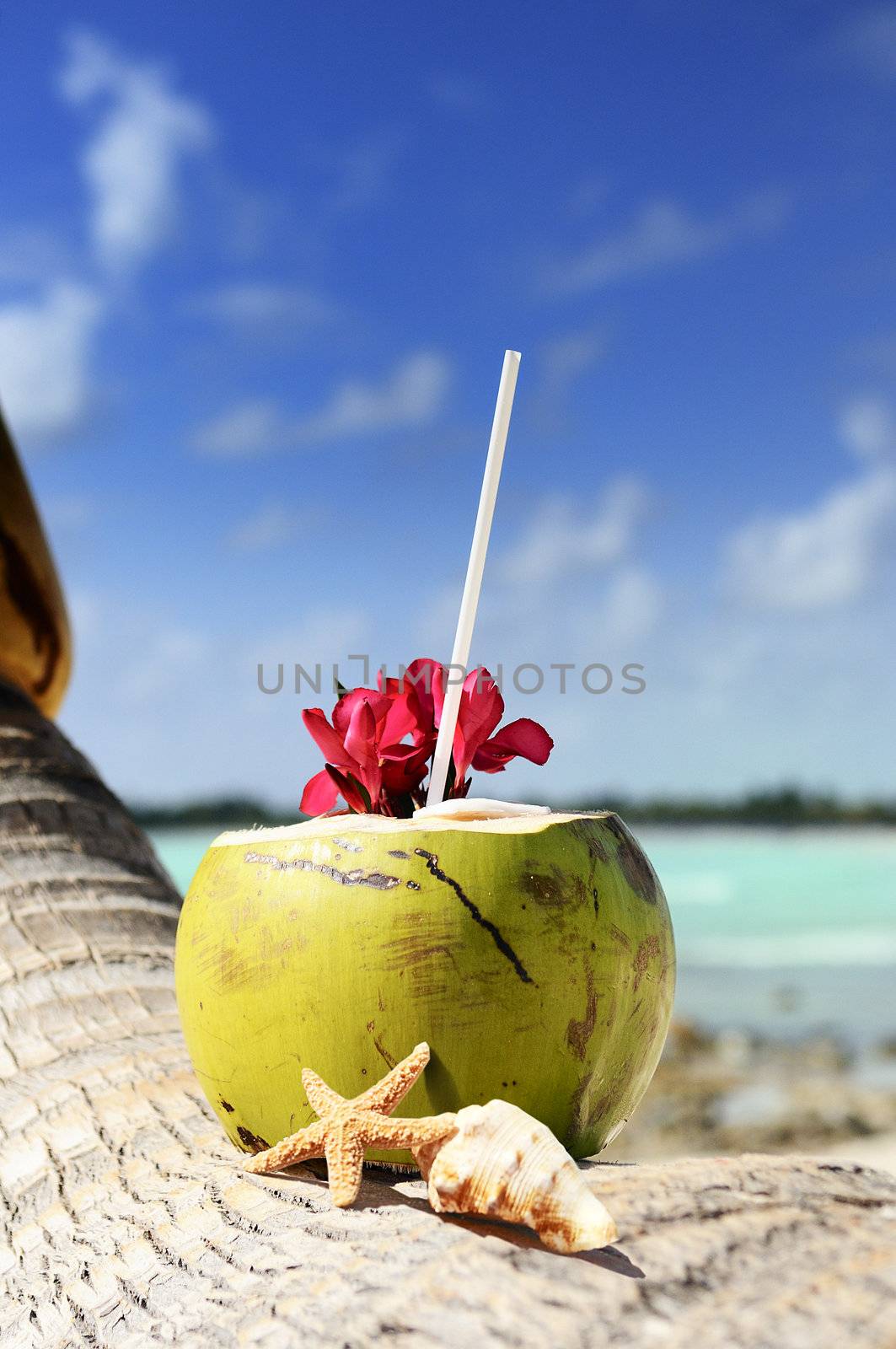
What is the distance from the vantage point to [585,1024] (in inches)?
43.1

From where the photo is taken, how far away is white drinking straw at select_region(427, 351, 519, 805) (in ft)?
3.90

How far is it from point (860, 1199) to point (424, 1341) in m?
0.44

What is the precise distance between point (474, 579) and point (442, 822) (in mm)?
→ 280

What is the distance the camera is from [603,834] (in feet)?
3.89

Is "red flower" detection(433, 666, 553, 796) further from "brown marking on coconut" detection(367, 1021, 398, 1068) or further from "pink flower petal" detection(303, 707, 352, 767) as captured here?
"brown marking on coconut" detection(367, 1021, 398, 1068)

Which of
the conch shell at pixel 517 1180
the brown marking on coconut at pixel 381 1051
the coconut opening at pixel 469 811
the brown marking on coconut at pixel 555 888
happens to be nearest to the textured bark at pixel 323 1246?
the conch shell at pixel 517 1180

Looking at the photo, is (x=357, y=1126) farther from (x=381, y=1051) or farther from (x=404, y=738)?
(x=404, y=738)

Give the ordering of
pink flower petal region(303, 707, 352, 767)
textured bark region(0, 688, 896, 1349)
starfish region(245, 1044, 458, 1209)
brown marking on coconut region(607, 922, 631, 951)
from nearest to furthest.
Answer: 1. textured bark region(0, 688, 896, 1349)
2. starfish region(245, 1044, 458, 1209)
3. brown marking on coconut region(607, 922, 631, 951)
4. pink flower petal region(303, 707, 352, 767)

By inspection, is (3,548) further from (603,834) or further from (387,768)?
(603,834)

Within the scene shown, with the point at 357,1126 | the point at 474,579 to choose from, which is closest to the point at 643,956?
the point at 357,1126

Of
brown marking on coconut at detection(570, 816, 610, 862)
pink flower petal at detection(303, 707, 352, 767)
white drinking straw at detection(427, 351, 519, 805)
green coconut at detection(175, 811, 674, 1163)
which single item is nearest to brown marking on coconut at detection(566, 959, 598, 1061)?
green coconut at detection(175, 811, 674, 1163)

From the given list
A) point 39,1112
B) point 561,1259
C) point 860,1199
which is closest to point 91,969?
point 39,1112

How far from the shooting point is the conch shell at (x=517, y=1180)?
88 centimetres

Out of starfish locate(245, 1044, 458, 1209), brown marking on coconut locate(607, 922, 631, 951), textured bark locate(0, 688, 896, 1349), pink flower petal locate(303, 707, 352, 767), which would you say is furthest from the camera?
pink flower petal locate(303, 707, 352, 767)
